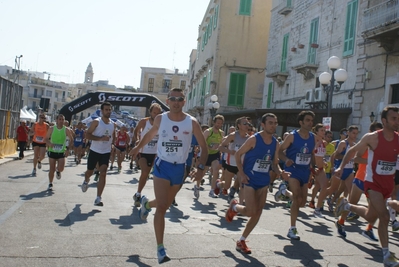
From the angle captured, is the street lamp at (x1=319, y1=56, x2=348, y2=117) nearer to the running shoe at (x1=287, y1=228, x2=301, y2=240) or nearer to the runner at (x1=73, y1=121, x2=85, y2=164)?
the running shoe at (x1=287, y1=228, x2=301, y2=240)

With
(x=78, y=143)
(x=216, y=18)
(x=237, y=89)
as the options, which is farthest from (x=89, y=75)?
(x=78, y=143)

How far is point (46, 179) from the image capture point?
14.3 metres

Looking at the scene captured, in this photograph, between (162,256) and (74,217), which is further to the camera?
(74,217)

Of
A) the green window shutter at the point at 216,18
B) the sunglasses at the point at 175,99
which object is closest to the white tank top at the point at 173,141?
the sunglasses at the point at 175,99

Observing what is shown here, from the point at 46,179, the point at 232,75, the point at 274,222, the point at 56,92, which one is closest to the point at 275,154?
the point at 274,222

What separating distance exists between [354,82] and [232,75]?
1900 cm

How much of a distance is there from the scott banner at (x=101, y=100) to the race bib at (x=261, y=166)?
1642 cm

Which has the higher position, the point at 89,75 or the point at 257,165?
the point at 89,75

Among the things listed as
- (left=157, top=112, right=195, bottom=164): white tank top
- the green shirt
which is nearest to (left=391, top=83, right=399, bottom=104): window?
the green shirt

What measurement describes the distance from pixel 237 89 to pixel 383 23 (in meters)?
21.6

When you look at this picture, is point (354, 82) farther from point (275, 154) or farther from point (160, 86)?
point (160, 86)

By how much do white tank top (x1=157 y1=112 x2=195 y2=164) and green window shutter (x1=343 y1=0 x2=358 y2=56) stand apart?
55.2 feet

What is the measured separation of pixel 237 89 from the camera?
39438mm

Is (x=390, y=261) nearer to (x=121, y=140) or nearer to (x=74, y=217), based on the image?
(x=74, y=217)
